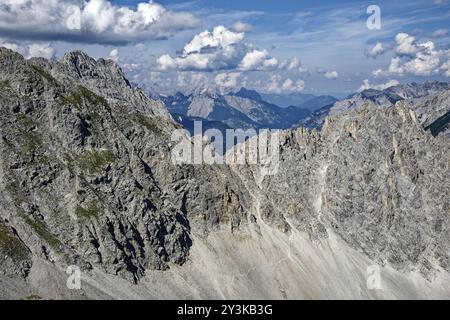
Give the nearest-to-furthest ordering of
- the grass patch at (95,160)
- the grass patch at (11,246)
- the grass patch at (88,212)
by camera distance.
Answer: the grass patch at (11,246) → the grass patch at (88,212) → the grass patch at (95,160)

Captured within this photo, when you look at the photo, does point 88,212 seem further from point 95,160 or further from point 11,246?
Answer: point 11,246

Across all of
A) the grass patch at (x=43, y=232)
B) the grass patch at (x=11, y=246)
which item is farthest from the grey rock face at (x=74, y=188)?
the grass patch at (x=11, y=246)

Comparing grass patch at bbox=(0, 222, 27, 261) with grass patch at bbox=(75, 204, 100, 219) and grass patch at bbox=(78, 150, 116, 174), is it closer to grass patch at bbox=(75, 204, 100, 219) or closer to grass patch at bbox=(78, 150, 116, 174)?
grass patch at bbox=(75, 204, 100, 219)

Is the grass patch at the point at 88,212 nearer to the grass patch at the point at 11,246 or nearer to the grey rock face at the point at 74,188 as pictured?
the grey rock face at the point at 74,188

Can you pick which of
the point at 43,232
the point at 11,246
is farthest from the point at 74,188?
the point at 11,246
